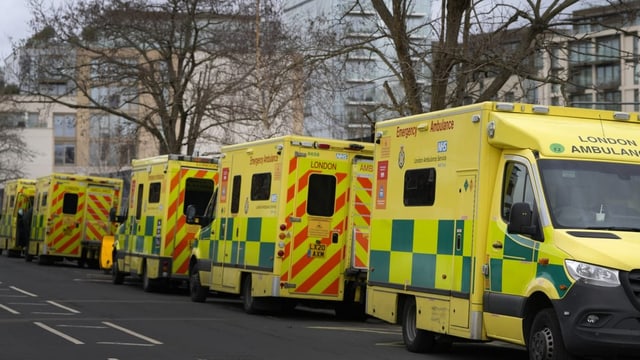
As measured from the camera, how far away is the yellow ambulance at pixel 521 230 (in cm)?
1045

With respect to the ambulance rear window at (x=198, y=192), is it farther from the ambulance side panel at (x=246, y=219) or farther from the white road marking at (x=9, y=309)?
the white road marking at (x=9, y=309)

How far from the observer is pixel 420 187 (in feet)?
45.1

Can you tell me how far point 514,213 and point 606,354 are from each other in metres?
1.67

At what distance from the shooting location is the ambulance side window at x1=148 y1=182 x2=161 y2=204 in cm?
2453

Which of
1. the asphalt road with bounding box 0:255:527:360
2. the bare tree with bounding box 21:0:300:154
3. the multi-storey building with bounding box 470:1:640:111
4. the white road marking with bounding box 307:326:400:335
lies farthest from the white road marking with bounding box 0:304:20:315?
the bare tree with bounding box 21:0:300:154

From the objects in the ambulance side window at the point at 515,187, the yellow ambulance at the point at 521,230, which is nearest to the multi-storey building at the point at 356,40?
the yellow ambulance at the point at 521,230

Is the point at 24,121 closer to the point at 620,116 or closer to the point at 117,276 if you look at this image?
the point at 117,276

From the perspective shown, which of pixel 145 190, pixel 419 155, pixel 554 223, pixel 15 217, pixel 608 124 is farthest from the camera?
pixel 15 217

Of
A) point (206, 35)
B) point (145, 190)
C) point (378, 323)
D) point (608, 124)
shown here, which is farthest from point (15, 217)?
point (608, 124)

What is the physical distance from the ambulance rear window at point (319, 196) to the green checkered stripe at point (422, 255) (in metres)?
3.34

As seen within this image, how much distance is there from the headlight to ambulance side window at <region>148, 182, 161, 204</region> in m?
15.0

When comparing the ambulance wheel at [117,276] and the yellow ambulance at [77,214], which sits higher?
the yellow ambulance at [77,214]

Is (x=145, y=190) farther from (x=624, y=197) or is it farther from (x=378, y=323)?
(x=624, y=197)

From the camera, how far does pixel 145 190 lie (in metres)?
25.4
